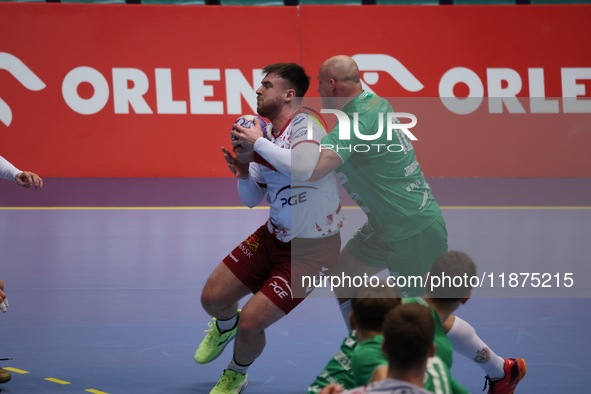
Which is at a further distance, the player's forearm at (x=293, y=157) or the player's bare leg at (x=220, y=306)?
the player's bare leg at (x=220, y=306)

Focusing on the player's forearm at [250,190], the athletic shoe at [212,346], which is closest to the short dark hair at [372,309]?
the player's forearm at [250,190]

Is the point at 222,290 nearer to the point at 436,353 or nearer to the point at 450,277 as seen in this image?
the point at 450,277

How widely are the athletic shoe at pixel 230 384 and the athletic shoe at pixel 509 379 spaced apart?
1.61m

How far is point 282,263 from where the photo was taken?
4.56 metres

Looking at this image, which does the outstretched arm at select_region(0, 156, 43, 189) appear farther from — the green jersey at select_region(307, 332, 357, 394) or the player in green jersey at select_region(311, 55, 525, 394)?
the green jersey at select_region(307, 332, 357, 394)

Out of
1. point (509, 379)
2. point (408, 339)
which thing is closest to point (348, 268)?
point (509, 379)

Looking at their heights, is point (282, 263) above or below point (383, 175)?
below

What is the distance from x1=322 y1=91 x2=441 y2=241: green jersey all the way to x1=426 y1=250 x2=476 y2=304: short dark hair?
441 mm

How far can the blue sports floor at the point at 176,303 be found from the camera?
489 centimetres

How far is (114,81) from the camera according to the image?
12.0 metres

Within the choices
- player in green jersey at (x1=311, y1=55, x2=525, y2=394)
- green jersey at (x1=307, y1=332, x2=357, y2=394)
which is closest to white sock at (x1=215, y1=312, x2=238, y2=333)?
player in green jersey at (x1=311, y1=55, x2=525, y2=394)

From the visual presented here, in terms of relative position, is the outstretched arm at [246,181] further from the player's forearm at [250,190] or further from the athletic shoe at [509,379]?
the athletic shoe at [509,379]

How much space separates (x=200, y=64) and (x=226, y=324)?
8.10 metres

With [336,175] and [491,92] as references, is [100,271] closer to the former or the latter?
[336,175]
